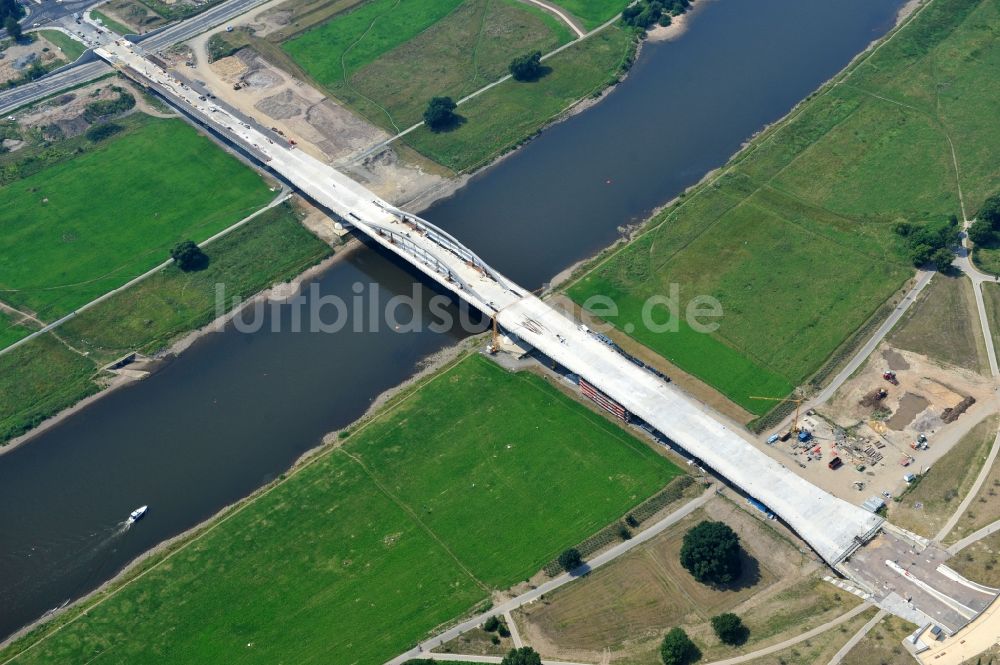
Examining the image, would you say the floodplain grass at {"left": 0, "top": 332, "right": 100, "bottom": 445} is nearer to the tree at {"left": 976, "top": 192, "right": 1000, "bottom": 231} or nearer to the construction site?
the construction site

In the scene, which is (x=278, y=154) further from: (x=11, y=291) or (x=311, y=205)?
(x=11, y=291)

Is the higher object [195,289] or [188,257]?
[188,257]

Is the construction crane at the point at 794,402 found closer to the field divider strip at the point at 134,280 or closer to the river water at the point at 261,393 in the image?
the river water at the point at 261,393

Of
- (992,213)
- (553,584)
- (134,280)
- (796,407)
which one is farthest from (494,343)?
(992,213)

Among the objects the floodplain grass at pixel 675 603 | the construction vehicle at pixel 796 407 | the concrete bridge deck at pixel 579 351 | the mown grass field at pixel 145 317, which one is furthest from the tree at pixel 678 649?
the mown grass field at pixel 145 317

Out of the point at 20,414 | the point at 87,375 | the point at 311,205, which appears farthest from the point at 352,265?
the point at 20,414

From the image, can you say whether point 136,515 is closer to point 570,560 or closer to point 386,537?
point 386,537
